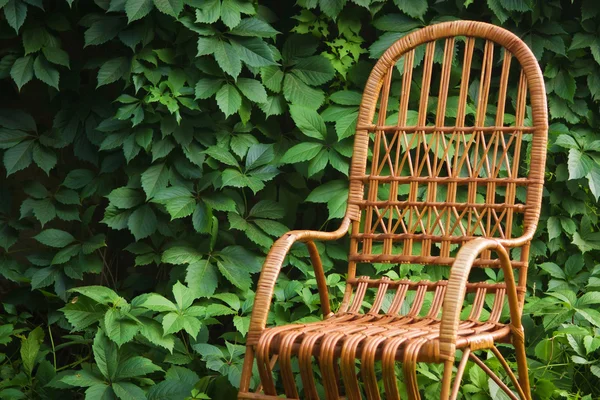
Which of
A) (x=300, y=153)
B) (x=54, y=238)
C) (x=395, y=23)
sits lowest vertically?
(x=54, y=238)

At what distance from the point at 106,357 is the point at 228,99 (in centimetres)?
86

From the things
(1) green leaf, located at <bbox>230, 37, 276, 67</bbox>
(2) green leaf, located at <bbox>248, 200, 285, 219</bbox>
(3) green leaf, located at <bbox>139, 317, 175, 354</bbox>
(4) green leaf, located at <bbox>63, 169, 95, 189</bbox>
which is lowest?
(3) green leaf, located at <bbox>139, 317, 175, 354</bbox>

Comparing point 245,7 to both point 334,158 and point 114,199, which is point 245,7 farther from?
point 114,199

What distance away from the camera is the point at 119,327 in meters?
2.22

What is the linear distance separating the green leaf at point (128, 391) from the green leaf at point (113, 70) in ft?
3.14

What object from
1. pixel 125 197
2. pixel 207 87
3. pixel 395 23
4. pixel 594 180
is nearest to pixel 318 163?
→ pixel 207 87

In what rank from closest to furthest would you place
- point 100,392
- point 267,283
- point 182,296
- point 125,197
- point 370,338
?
point 370,338, point 267,283, point 100,392, point 182,296, point 125,197

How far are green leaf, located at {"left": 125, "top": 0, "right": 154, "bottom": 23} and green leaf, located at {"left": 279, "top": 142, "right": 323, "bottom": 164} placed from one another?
1.99 ft

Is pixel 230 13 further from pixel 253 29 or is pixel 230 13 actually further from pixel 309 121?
pixel 309 121

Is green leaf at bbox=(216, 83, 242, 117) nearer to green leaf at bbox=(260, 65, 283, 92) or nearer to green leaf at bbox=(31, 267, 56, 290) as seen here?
green leaf at bbox=(260, 65, 283, 92)

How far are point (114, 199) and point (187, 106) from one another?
0.38m

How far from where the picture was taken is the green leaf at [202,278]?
95.0 inches

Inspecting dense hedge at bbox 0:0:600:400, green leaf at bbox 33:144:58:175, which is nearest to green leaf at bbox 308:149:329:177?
dense hedge at bbox 0:0:600:400

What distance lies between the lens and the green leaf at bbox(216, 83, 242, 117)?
245cm
